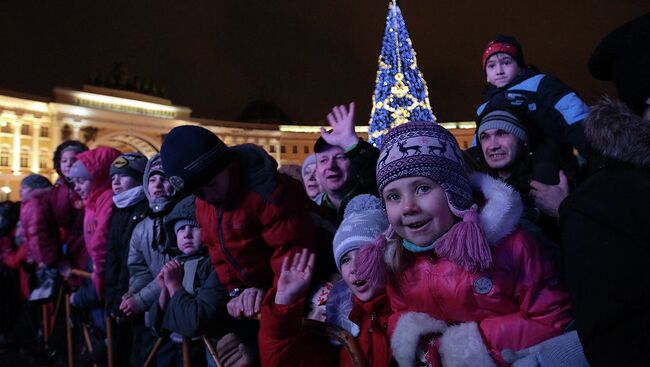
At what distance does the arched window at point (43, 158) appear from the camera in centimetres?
4281

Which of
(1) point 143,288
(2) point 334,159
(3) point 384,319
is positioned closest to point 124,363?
(1) point 143,288

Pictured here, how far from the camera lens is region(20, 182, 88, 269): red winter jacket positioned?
5.12m

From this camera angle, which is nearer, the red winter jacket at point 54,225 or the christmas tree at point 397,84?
the red winter jacket at point 54,225

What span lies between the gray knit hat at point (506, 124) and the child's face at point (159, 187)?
7.72 ft

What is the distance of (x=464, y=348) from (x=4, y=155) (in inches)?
2003

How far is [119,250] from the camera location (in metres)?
3.82

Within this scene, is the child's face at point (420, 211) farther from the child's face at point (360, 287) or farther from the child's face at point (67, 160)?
the child's face at point (67, 160)

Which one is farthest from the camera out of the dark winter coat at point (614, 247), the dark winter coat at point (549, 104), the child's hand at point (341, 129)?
the child's hand at point (341, 129)

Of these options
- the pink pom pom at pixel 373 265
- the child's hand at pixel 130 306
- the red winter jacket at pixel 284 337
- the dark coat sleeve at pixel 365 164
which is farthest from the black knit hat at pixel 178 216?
the pink pom pom at pixel 373 265

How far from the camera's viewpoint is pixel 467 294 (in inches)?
57.1

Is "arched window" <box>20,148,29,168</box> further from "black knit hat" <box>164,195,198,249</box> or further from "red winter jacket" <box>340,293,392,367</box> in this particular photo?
"red winter jacket" <box>340,293,392,367</box>

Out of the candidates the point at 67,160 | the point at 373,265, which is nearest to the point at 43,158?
the point at 67,160

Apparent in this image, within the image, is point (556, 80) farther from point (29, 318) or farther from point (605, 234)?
point (29, 318)

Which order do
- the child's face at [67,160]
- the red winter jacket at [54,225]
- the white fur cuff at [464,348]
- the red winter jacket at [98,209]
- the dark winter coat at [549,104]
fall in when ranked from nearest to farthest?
1. the white fur cuff at [464,348]
2. the dark winter coat at [549,104]
3. the red winter jacket at [98,209]
4. the red winter jacket at [54,225]
5. the child's face at [67,160]
